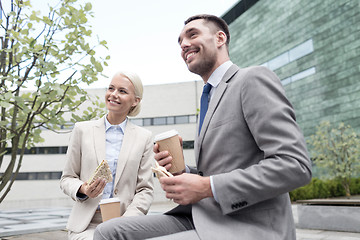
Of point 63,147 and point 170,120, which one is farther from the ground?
point 170,120

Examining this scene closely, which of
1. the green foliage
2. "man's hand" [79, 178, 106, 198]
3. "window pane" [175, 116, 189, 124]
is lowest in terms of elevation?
the green foliage

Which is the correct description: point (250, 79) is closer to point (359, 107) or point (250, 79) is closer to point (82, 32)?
point (82, 32)

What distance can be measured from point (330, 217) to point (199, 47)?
834 cm

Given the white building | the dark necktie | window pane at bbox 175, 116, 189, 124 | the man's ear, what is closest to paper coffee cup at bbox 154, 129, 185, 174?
the dark necktie

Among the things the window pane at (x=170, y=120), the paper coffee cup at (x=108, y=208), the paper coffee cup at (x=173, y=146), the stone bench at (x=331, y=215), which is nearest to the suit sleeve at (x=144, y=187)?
the paper coffee cup at (x=108, y=208)

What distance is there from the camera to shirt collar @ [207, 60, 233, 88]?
186 cm

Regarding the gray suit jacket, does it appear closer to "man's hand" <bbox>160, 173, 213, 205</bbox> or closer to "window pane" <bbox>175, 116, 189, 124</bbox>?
"man's hand" <bbox>160, 173, 213, 205</bbox>

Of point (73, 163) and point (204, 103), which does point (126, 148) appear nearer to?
point (73, 163)

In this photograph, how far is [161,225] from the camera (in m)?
1.82

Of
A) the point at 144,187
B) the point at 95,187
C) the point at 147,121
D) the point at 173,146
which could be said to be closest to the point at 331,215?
the point at 144,187

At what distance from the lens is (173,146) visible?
5.59 feet

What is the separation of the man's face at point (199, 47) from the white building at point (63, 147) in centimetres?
2553

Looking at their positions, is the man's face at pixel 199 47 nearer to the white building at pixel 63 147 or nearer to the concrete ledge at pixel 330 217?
the concrete ledge at pixel 330 217

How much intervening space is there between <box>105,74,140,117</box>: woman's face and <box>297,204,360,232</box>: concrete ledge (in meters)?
7.70
